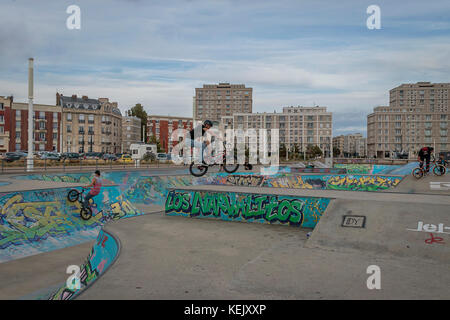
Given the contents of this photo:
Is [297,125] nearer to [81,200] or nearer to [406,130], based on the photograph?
[406,130]

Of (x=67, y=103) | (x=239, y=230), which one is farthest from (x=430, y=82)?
(x=239, y=230)

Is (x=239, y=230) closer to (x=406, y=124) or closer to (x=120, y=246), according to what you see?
(x=120, y=246)

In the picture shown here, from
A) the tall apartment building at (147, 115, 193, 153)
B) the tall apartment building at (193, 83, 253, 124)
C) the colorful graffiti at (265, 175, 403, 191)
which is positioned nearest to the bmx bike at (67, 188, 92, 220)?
the colorful graffiti at (265, 175, 403, 191)

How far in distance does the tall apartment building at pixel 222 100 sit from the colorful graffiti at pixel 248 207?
14312cm

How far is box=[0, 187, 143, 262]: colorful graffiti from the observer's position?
13.1 metres

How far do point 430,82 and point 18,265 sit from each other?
185564 millimetres

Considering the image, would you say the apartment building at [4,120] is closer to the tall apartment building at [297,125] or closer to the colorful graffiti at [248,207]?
the colorful graffiti at [248,207]

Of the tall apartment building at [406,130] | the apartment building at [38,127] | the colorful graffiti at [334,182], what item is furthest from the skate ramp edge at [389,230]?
the tall apartment building at [406,130]

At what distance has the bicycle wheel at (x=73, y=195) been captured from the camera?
1705 cm

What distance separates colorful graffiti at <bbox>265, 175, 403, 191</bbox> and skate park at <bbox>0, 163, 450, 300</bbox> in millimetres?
6174

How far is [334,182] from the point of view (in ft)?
96.0

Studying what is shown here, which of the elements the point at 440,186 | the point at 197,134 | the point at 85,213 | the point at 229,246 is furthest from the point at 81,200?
the point at 440,186

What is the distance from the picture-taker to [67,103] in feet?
286

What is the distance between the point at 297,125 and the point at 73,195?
124m
